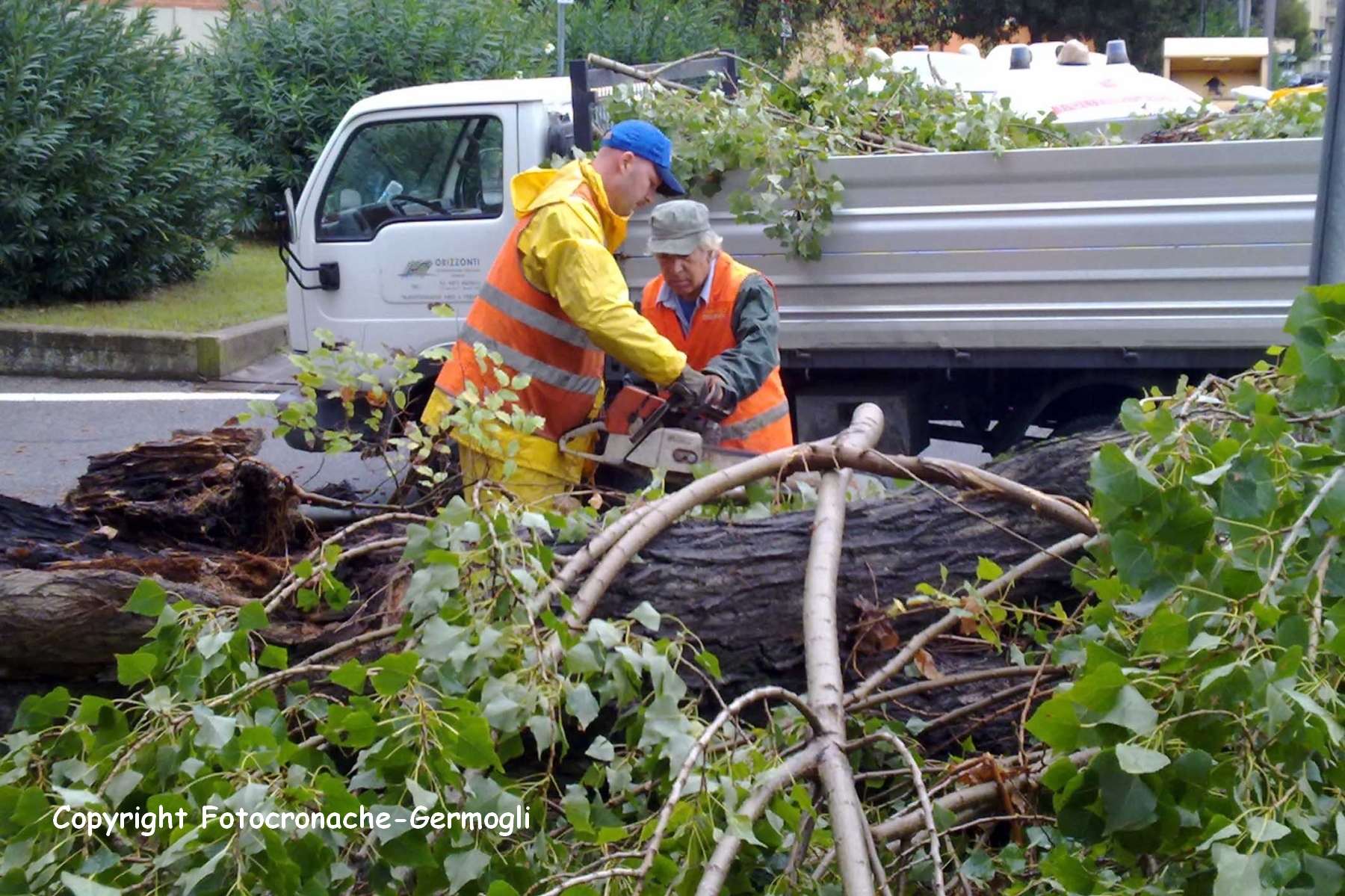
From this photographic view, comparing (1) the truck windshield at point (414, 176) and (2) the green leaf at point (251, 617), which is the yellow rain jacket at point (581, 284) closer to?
(2) the green leaf at point (251, 617)

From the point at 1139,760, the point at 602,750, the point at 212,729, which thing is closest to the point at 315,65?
the point at 212,729

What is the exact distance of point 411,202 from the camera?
6.52 metres

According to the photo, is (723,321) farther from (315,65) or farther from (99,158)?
(315,65)

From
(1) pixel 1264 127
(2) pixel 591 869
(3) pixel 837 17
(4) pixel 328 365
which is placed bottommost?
(2) pixel 591 869

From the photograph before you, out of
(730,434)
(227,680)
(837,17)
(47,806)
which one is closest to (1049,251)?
(730,434)

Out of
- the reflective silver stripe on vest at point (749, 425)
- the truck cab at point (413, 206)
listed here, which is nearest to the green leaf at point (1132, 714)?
the reflective silver stripe on vest at point (749, 425)

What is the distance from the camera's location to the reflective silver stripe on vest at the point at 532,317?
14.0 ft

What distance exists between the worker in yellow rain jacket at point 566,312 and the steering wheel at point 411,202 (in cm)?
215

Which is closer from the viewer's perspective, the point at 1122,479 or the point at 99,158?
the point at 1122,479

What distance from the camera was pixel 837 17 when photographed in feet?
75.4

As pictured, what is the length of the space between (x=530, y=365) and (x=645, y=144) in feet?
2.70

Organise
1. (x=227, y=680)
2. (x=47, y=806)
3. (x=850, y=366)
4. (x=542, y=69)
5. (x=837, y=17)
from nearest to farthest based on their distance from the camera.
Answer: (x=47, y=806), (x=227, y=680), (x=850, y=366), (x=542, y=69), (x=837, y=17)

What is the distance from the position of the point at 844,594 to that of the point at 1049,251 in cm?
319

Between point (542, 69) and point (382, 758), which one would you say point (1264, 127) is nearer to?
point (382, 758)
